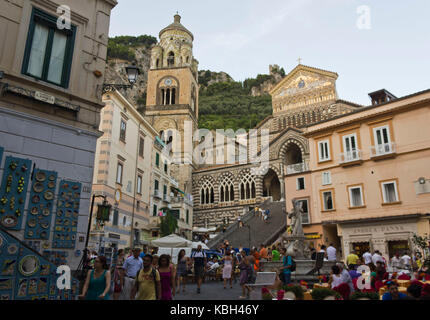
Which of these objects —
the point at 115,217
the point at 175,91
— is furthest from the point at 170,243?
the point at 175,91

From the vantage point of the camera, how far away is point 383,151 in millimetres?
20531

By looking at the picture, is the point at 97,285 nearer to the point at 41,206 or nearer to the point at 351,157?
the point at 41,206

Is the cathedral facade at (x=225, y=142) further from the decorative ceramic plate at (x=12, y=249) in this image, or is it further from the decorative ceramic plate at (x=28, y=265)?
the decorative ceramic plate at (x=12, y=249)

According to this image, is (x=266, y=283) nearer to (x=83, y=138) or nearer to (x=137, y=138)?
(x=83, y=138)

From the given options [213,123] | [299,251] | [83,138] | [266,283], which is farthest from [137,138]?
[213,123]

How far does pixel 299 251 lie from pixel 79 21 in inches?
455

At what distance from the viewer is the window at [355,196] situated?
21.0 meters

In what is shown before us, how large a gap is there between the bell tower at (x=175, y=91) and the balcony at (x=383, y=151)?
26.8m

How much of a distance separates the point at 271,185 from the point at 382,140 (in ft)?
72.7

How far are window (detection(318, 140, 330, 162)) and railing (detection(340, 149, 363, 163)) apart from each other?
1099 millimetres

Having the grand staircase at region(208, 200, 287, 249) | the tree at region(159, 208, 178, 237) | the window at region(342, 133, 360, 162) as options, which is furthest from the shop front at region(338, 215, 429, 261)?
the tree at region(159, 208, 178, 237)

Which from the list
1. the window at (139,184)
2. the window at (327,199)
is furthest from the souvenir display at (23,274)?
the window at (327,199)

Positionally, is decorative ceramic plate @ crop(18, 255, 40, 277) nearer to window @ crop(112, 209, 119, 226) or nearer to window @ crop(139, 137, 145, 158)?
window @ crop(112, 209, 119, 226)

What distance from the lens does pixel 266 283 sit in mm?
8328
